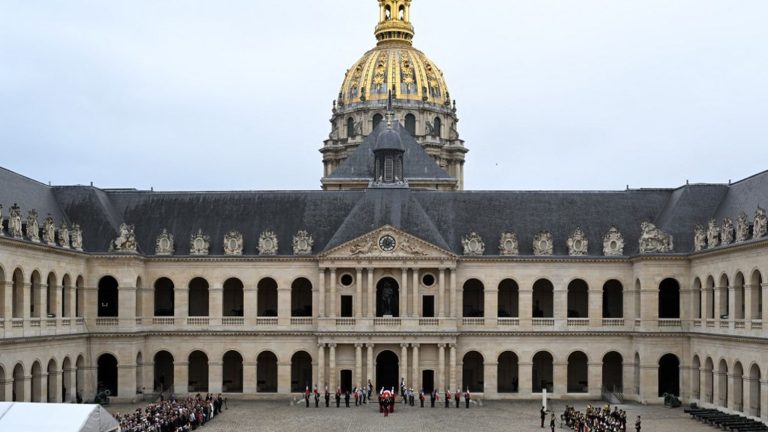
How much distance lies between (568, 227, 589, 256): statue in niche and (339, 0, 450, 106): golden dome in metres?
72.2

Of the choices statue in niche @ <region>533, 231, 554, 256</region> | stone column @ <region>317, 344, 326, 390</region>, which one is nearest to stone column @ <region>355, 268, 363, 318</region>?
stone column @ <region>317, 344, 326, 390</region>

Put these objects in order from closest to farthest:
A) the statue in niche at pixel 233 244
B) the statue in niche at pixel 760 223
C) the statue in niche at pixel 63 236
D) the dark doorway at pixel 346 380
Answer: the statue in niche at pixel 760 223 → the statue in niche at pixel 63 236 → the dark doorway at pixel 346 380 → the statue in niche at pixel 233 244

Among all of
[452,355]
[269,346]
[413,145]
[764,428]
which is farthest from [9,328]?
[413,145]

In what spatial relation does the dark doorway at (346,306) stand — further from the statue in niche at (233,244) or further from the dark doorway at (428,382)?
the statue in niche at (233,244)

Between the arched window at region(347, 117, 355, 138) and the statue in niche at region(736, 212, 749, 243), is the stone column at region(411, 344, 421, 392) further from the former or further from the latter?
the arched window at region(347, 117, 355, 138)

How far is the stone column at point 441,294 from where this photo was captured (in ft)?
295

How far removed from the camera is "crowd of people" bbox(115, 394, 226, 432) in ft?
213

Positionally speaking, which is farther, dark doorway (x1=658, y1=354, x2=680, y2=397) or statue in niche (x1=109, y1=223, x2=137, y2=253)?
statue in niche (x1=109, y1=223, x2=137, y2=253)

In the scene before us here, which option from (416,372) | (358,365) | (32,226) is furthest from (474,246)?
(32,226)

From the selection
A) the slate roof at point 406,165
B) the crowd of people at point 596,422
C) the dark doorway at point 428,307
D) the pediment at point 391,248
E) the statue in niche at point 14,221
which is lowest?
the crowd of people at point 596,422

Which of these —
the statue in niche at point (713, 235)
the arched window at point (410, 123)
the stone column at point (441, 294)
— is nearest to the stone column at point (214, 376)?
the stone column at point (441, 294)

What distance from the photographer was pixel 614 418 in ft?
222

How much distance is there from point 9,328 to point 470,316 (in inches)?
1435

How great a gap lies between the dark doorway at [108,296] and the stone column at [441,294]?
24.6m
